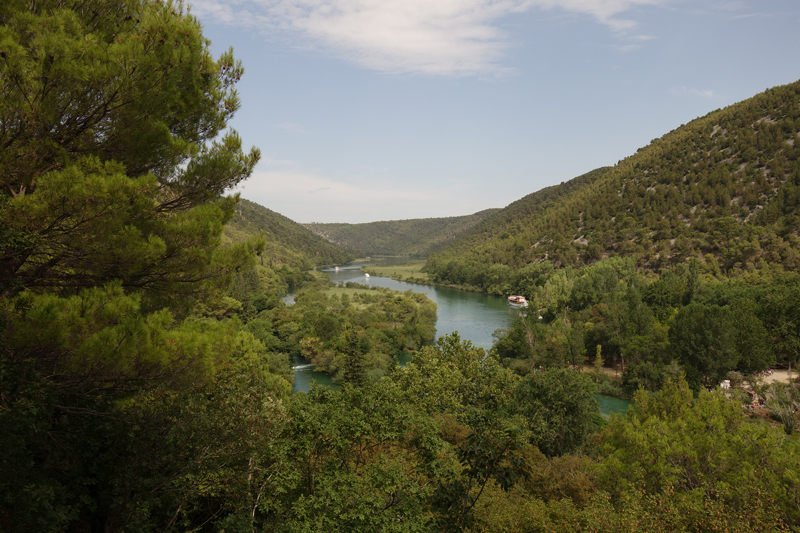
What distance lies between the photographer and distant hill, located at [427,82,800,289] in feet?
183

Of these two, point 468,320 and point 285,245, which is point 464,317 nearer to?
point 468,320

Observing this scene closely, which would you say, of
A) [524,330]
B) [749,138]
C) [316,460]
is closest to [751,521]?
[316,460]

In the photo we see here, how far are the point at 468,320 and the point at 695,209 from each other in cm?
4633

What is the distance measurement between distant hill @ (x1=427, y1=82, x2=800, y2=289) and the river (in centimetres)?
902

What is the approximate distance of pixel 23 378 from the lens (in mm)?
4469

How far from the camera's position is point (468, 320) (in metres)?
54.6

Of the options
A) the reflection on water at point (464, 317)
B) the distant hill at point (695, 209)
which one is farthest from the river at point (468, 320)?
the distant hill at point (695, 209)

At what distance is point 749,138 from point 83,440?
3893 inches

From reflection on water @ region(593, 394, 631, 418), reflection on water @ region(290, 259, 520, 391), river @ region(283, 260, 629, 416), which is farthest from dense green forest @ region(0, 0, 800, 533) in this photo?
reflection on water @ region(290, 259, 520, 391)

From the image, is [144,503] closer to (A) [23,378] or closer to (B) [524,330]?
(A) [23,378]

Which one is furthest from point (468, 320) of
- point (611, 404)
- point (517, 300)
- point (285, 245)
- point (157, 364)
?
point (285, 245)

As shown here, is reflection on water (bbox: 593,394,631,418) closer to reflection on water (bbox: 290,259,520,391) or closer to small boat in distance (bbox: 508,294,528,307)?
reflection on water (bbox: 290,259,520,391)

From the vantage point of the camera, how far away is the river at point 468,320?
31073mm

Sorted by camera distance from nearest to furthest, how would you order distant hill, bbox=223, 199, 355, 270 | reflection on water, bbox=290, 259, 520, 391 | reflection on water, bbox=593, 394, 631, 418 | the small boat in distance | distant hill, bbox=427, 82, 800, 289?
reflection on water, bbox=593, 394, 631, 418 → reflection on water, bbox=290, 259, 520, 391 → distant hill, bbox=427, 82, 800, 289 → the small boat in distance → distant hill, bbox=223, 199, 355, 270
